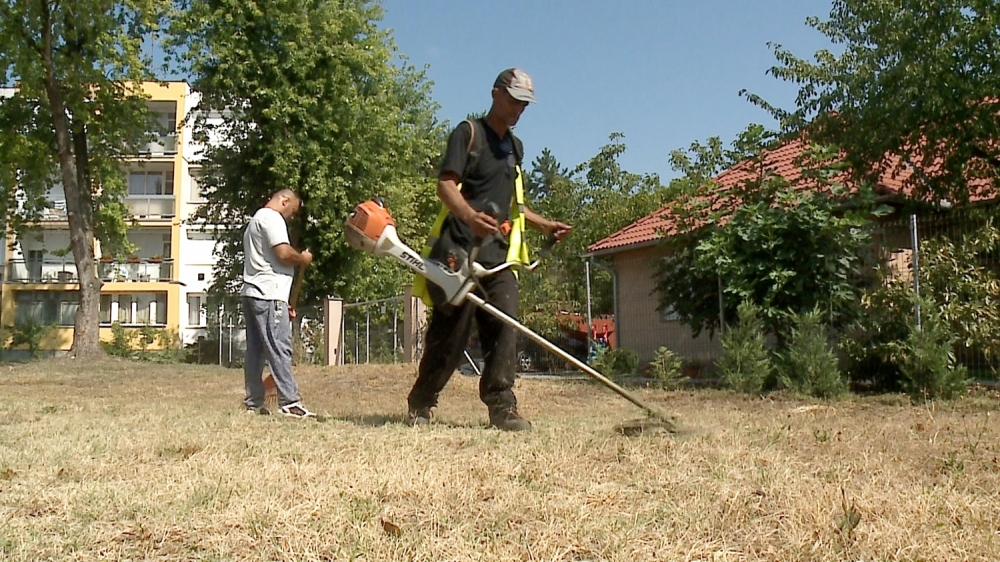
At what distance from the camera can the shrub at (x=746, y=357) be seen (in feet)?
32.9

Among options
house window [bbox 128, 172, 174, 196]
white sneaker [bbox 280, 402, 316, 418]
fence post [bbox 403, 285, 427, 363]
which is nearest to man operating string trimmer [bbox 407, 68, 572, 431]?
white sneaker [bbox 280, 402, 316, 418]

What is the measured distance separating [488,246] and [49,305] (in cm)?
4584

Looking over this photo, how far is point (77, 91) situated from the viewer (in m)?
23.0

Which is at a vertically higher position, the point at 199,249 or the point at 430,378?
the point at 199,249

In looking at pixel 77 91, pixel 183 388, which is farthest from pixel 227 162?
pixel 183 388

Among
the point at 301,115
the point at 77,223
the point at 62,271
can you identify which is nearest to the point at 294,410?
the point at 77,223

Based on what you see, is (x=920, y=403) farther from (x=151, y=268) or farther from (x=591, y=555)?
(x=151, y=268)

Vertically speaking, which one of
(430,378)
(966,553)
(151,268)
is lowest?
(966,553)

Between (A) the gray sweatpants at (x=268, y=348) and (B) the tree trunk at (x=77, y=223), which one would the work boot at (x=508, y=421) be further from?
(B) the tree trunk at (x=77, y=223)

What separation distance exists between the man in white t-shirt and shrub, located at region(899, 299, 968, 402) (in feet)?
19.0

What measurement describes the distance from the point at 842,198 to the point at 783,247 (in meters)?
0.94

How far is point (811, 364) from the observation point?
31.6 ft

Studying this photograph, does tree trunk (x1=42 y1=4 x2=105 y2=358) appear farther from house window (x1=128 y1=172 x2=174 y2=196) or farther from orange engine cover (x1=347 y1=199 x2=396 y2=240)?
house window (x1=128 y1=172 x2=174 y2=196)

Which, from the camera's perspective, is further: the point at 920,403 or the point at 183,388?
the point at 183,388
